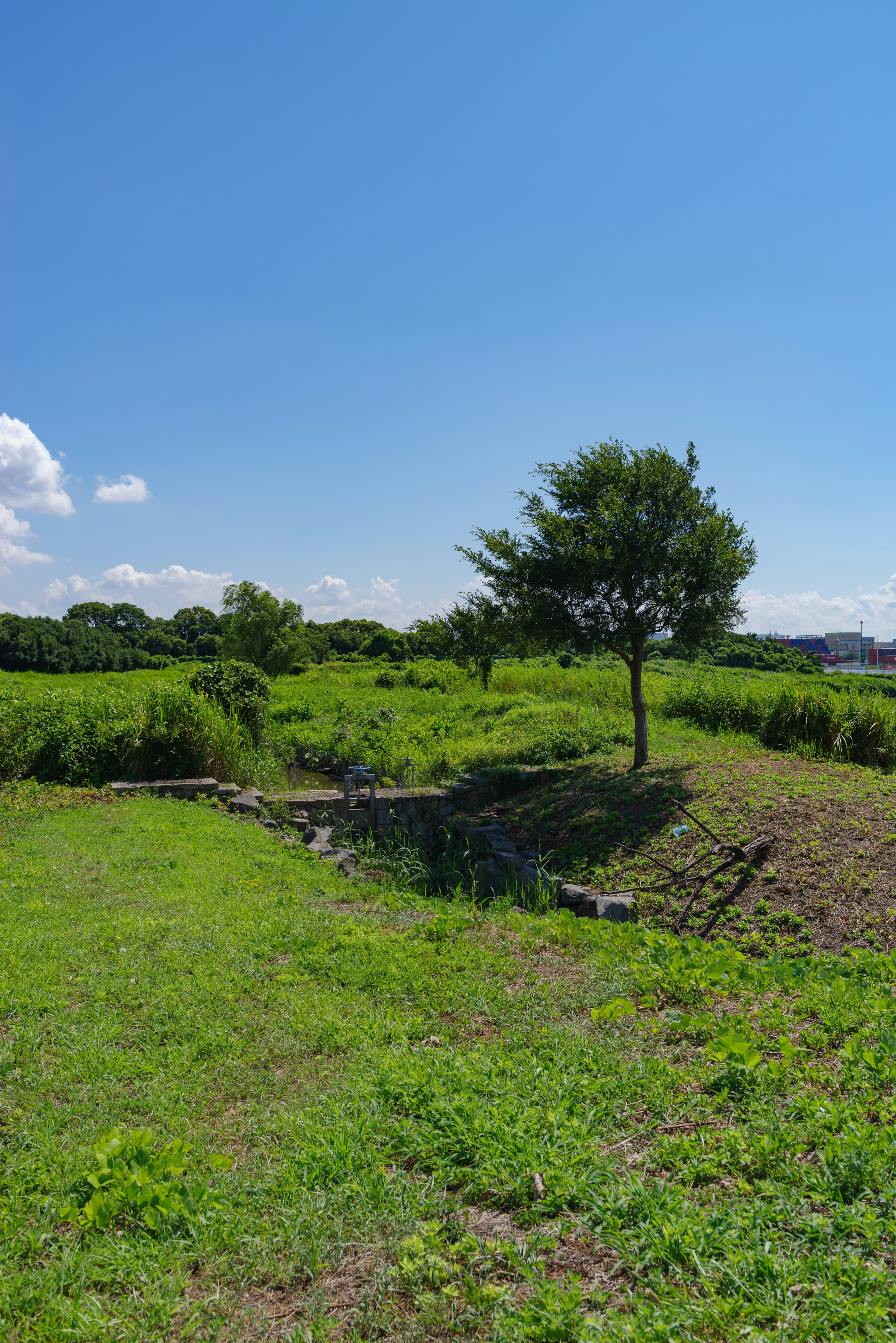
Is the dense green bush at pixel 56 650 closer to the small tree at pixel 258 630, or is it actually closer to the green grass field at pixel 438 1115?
the small tree at pixel 258 630

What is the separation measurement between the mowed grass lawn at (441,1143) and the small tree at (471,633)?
270 inches

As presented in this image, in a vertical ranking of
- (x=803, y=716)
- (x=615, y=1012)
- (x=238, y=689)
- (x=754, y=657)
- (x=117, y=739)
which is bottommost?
(x=615, y=1012)

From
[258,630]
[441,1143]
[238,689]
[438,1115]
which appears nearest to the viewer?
[441,1143]

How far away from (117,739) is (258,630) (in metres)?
26.7

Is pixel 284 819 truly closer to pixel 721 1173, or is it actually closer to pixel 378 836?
pixel 378 836

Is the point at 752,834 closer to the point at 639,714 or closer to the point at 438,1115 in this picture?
the point at 639,714

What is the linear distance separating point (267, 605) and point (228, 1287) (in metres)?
36.3

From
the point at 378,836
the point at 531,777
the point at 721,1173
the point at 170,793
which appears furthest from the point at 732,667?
the point at 721,1173

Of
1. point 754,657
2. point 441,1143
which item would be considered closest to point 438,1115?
point 441,1143

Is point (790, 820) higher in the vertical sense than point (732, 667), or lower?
lower

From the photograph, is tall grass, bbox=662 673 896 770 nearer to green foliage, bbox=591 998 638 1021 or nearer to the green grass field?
the green grass field

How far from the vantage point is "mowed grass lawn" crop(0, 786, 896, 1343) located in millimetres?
1741

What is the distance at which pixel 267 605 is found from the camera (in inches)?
1442

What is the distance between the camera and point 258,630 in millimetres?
36625
